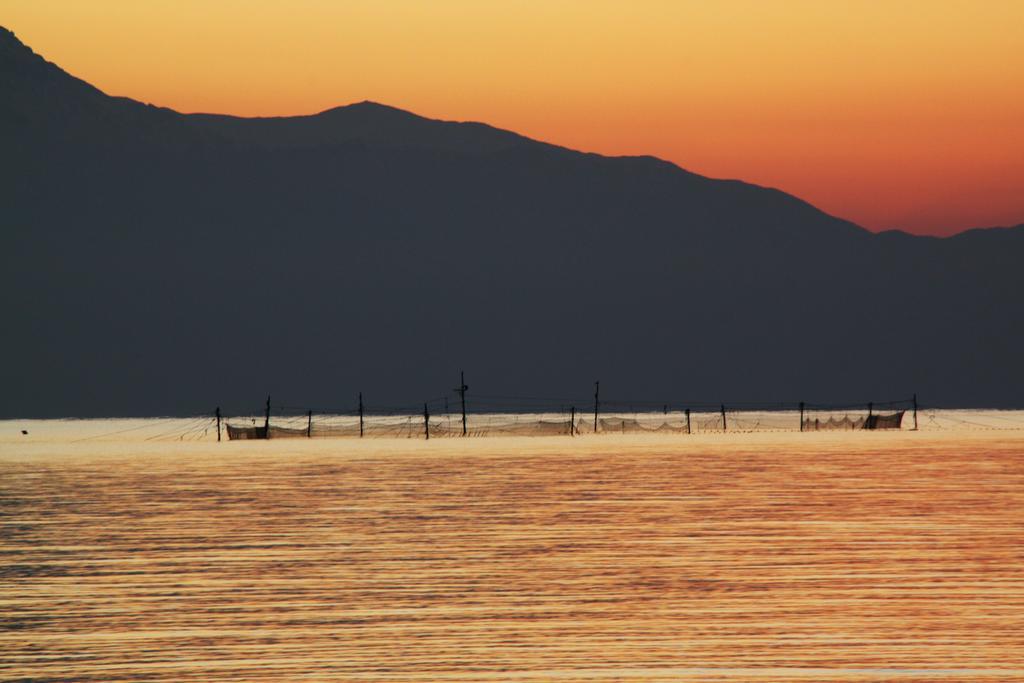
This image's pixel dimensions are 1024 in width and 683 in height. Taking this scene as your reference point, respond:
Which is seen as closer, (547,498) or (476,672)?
(476,672)

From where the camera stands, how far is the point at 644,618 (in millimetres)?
25344

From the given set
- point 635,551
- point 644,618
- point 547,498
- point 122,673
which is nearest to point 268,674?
point 122,673

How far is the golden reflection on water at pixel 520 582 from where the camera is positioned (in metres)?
21.6

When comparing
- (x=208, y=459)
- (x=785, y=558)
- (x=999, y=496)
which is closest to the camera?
(x=785, y=558)

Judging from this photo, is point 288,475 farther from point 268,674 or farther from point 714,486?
point 268,674

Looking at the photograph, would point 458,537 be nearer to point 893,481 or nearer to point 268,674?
point 268,674

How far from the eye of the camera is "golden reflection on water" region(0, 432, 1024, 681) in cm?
2162

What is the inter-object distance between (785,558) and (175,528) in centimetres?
1796

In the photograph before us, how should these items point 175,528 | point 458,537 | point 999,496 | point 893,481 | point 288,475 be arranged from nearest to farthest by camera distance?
point 458,537
point 175,528
point 999,496
point 893,481
point 288,475

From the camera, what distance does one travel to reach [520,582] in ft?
98.3

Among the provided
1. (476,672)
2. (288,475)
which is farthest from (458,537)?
(288,475)

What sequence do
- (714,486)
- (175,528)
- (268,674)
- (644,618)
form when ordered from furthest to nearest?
(714,486)
(175,528)
(644,618)
(268,674)

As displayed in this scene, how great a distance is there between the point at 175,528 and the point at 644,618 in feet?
69.6

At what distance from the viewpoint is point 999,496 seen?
179 ft
